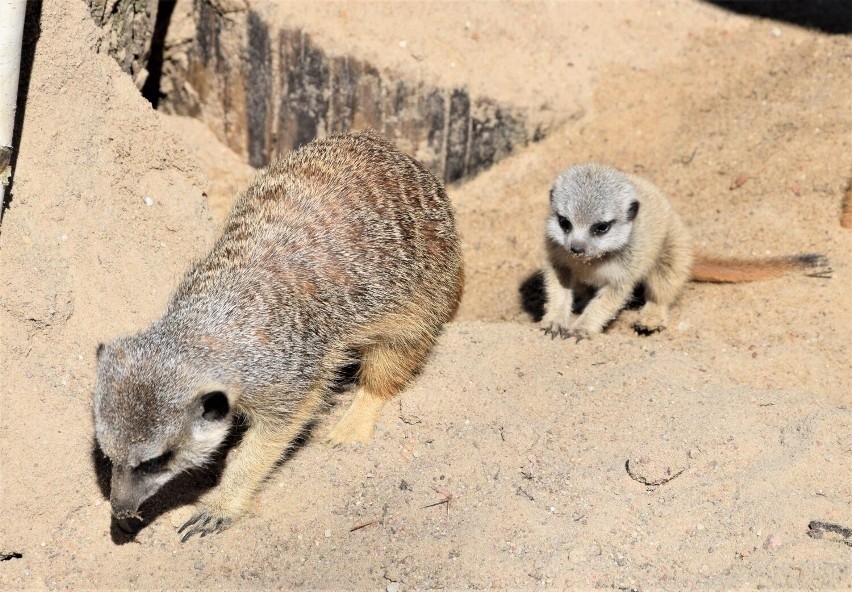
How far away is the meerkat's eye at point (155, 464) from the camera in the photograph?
9.08ft

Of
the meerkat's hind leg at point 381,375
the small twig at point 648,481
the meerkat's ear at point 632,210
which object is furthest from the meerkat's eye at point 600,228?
the small twig at point 648,481

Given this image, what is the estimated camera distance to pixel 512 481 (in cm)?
306

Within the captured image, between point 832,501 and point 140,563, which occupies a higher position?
point 832,501

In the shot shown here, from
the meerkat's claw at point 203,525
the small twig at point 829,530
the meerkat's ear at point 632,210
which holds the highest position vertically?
the meerkat's ear at point 632,210

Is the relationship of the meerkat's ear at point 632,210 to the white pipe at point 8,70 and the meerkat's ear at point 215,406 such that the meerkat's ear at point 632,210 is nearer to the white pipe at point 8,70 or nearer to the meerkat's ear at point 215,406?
the meerkat's ear at point 215,406

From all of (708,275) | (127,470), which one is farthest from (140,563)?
(708,275)

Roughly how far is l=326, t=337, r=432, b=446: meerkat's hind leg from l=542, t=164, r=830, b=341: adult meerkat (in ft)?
2.42

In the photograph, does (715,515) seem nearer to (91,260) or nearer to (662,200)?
(662,200)

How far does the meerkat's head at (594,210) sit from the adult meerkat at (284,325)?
21.5 inches

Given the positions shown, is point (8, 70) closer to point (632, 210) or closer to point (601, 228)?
point (601, 228)

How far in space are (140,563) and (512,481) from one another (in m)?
1.24

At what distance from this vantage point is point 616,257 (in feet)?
14.0

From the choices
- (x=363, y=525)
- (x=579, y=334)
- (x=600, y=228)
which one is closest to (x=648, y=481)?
(x=363, y=525)

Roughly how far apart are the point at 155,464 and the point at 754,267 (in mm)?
2864
